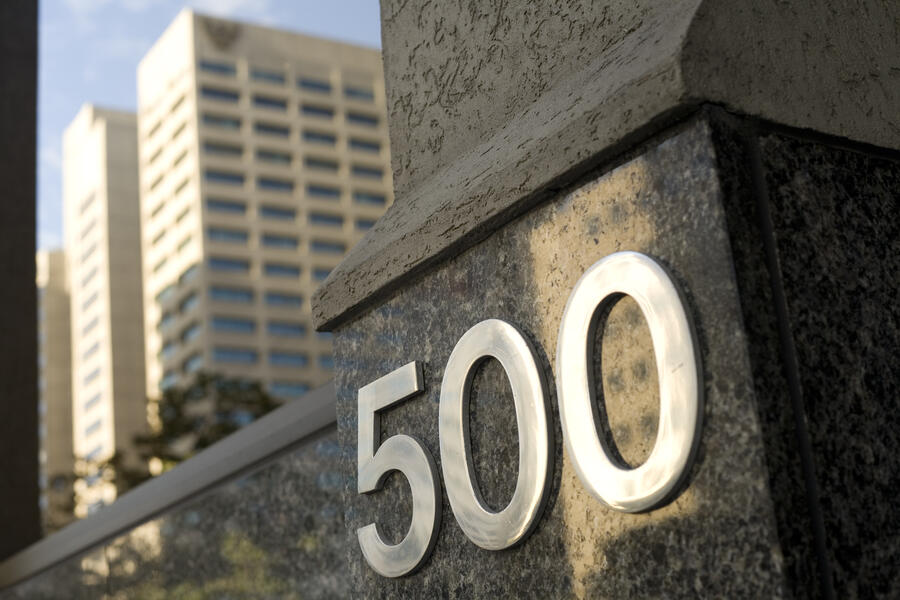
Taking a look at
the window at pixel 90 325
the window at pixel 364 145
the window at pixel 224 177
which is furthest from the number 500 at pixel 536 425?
the window at pixel 90 325

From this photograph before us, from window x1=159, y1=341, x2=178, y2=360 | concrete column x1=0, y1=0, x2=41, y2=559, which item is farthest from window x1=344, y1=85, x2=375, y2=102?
concrete column x1=0, y1=0, x2=41, y2=559

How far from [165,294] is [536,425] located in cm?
8303

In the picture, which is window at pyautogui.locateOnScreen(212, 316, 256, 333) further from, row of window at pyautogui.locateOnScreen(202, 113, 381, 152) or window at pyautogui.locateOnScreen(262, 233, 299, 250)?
row of window at pyautogui.locateOnScreen(202, 113, 381, 152)

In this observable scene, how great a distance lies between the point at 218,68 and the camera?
278ft

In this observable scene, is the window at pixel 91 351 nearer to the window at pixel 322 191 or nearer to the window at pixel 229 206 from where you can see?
the window at pixel 229 206

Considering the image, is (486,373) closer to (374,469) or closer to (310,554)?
(374,469)

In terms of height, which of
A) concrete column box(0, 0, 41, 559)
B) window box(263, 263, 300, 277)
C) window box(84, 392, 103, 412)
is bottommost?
concrete column box(0, 0, 41, 559)

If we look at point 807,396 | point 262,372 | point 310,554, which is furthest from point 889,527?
point 262,372

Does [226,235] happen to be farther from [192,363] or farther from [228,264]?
[192,363]

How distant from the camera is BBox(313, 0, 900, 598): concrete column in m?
1.31

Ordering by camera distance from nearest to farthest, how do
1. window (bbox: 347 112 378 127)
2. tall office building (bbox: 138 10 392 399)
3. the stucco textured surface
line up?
the stucco textured surface < tall office building (bbox: 138 10 392 399) < window (bbox: 347 112 378 127)

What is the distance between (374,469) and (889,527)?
0.98 meters

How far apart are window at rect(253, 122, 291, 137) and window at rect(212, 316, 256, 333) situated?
52.9ft

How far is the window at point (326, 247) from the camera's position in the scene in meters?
84.9
